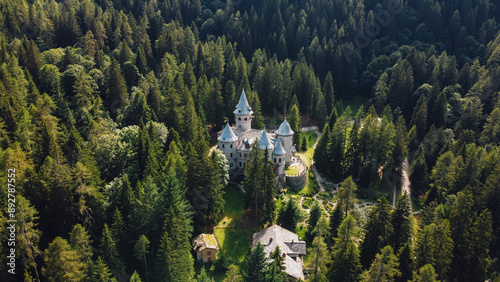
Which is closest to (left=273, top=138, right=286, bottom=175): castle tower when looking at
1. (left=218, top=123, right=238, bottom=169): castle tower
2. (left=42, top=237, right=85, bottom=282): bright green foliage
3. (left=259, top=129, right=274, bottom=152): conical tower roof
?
(left=259, top=129, right=274, bottom=152): conical tower roof

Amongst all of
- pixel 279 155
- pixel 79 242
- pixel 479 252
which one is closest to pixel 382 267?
pixel 479 252

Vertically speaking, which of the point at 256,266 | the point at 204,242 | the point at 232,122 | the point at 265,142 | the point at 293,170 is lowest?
the point at 256,266

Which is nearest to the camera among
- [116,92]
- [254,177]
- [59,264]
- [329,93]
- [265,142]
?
[59,264]

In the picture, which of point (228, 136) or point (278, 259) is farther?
point (228, 136)

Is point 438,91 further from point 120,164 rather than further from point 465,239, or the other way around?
point 120,164

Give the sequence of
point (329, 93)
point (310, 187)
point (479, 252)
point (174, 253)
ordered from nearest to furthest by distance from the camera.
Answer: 1. point (174, 253)
2. point (479, 252)
3. point (310, 187)
4. point (329, 93)

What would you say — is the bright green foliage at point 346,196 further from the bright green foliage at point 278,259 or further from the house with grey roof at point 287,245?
the bright green foliage at point 278,259

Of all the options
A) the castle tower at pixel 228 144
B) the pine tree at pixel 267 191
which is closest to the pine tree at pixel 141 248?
the pine tree at pixel 267 191

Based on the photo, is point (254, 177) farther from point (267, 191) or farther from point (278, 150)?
point (278, 150)
